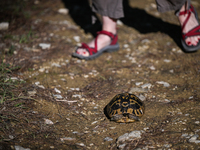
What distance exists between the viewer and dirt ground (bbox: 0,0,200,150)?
7.48 feet

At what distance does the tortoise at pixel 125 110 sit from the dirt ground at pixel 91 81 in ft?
0.34

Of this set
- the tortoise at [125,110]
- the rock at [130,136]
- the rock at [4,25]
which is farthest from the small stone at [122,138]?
the rock at [4,25]

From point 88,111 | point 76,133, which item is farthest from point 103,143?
point 88,111

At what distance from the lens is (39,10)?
18.4ft

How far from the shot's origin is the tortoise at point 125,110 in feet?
8.13

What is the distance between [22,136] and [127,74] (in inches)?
75.3

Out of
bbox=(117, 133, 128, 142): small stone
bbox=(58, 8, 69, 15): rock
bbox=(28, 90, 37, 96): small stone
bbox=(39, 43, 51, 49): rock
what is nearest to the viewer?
bbox=(117, 133, 128, 142): small stone

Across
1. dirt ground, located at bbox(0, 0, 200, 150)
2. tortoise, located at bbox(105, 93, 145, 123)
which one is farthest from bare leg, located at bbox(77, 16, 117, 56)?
tortoise, located at bbox(105, 93, 145, 123)

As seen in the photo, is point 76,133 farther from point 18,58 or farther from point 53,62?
point 18,58

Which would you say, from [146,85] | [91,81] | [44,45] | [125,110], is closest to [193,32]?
[146,85]

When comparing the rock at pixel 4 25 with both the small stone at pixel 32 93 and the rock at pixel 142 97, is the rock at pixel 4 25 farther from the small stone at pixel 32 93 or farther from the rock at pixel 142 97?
the rock at pixel 142 97

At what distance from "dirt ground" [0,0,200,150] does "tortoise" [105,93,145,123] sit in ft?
0.34

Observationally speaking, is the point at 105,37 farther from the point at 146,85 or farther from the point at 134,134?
the point at 134,134

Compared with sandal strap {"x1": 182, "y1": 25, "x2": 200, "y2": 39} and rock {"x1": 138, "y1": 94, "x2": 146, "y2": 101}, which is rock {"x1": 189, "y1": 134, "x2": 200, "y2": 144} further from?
sandal strap {"x1": 182, "y1": 25, "x2": 200, "y2": 39}
